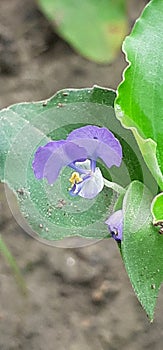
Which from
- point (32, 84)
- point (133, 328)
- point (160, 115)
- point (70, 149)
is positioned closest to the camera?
point (70, 149)

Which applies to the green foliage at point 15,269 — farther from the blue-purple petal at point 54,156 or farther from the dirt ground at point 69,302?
the blue-purple petal at point 54,156

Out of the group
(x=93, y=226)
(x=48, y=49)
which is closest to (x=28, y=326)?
(x=93, y=226)

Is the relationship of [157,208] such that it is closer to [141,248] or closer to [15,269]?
[141,248]

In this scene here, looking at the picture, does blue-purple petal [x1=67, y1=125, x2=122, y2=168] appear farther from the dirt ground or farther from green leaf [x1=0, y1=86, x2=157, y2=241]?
the dirt ground

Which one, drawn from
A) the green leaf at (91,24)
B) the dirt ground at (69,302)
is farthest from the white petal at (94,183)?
the green leaf at (91,24)

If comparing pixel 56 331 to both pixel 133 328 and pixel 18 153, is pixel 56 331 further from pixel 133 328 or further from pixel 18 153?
pixel 18 153

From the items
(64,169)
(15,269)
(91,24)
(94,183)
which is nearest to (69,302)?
(15,269)
